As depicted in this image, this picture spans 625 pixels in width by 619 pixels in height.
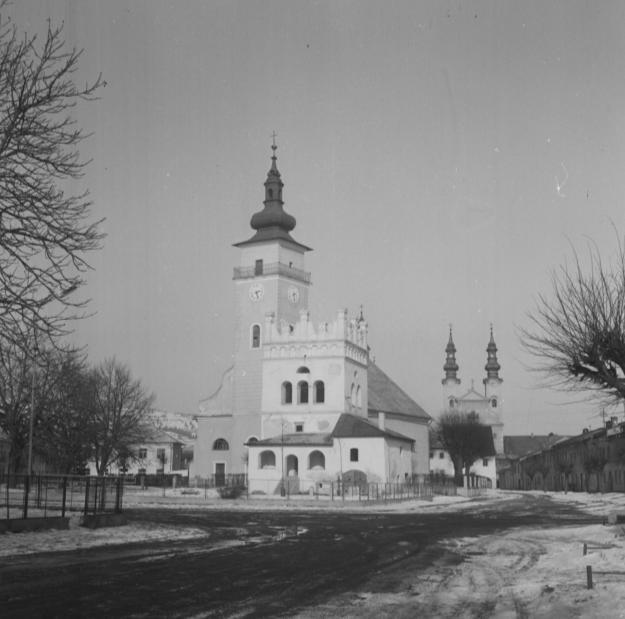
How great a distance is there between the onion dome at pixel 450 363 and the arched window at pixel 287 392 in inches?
3331

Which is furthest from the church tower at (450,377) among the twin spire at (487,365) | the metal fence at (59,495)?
the metal fence at (59,495)

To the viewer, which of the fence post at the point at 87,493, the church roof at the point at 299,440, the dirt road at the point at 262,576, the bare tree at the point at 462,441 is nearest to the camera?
the dirt road at the point at 262,576

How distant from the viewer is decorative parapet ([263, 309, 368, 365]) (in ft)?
210

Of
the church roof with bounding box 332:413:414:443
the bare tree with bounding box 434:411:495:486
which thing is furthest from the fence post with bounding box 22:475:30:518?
the bare tree with bounding box 434:411:495:486

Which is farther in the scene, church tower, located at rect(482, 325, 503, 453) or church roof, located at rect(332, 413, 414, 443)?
church tower, located at rect(482, 325, 503, 453)

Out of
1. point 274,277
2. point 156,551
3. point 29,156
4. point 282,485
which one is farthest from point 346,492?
point 29,156

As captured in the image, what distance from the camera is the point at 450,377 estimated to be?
482 feet

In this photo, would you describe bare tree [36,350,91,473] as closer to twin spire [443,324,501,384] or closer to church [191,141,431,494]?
church [191,141,431,494]

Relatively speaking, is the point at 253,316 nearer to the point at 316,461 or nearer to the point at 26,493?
the point at 316,461

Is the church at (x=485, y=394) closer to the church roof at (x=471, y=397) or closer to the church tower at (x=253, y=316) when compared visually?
the church roof at (x=471, y=397)

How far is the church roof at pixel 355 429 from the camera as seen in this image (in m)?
59.2

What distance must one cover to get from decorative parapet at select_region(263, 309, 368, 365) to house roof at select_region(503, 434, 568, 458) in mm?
100746

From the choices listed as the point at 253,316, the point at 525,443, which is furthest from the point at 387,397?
the point at 525,443

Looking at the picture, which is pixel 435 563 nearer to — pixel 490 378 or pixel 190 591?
pixel 190 591
